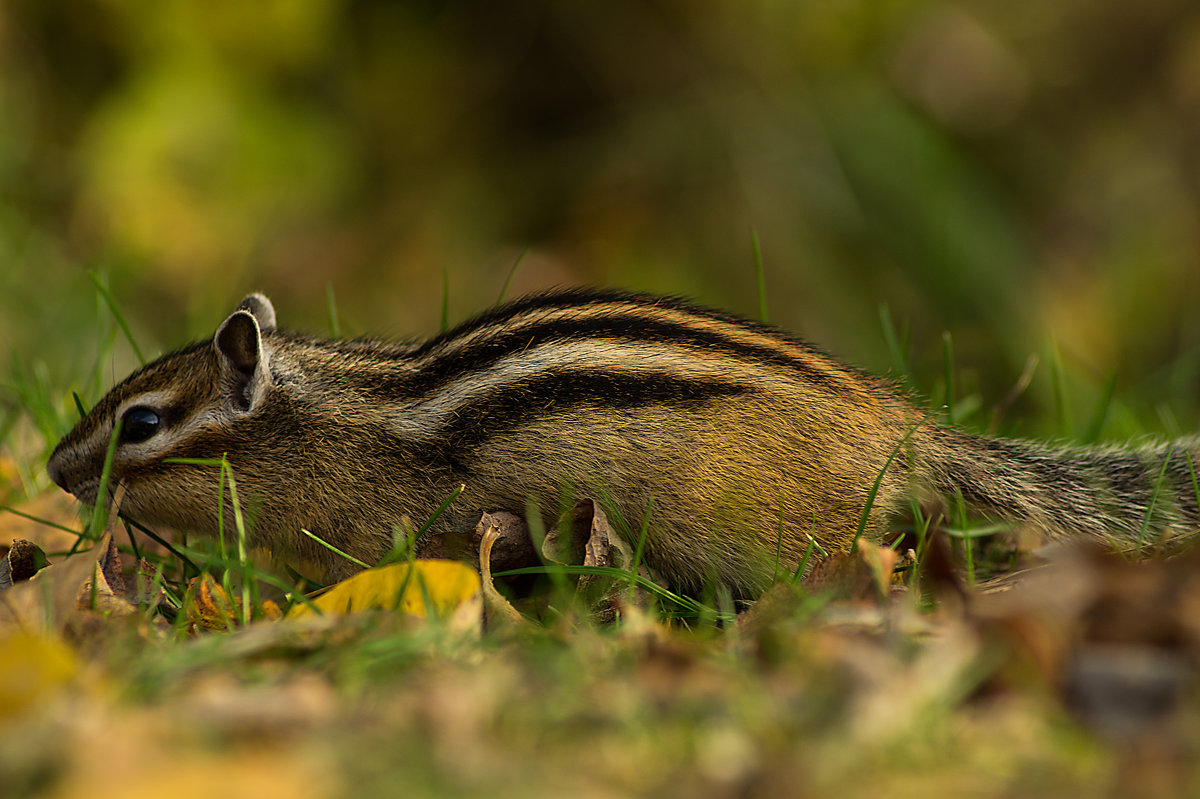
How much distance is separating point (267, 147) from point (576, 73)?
8.58ft

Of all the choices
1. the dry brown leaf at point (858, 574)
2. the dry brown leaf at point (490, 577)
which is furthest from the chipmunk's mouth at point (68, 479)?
the dry brown leaf at point (858, 574)

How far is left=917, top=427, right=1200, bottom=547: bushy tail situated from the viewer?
11.4ft

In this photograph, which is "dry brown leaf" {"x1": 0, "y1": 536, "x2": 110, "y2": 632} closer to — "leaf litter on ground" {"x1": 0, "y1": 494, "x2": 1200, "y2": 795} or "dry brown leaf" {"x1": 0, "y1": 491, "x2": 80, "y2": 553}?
"leaf litter on ground" {"x1": 0, "y1": 494, "x2": 1200, "y2": 795}

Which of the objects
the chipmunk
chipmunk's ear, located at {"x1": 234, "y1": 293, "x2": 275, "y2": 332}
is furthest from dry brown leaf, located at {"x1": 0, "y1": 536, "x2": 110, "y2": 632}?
chipmunk's ear, located at {"x1": 234, "y1": 293, "x2": 275, "y2": 332}

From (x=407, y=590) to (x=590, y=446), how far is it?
821 millimetres

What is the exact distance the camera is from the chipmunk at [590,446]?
3.28m

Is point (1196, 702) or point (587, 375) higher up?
point (587, 375)

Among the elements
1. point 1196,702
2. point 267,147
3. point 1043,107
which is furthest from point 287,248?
point 1196,702

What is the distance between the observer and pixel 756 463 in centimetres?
329

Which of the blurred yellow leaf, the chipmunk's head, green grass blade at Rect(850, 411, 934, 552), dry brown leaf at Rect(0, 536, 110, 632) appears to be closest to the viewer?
the blurred yellow leaf

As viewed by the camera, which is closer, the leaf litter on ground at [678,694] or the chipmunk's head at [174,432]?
the leaf litter on ground at [678,694]

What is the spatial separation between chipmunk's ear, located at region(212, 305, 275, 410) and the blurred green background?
13.3ft

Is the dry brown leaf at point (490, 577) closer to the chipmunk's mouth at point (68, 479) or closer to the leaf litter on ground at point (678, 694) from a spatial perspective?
the leaf litter on ground at point (678, 694)

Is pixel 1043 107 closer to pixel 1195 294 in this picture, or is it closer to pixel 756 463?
pixel 1195 294
